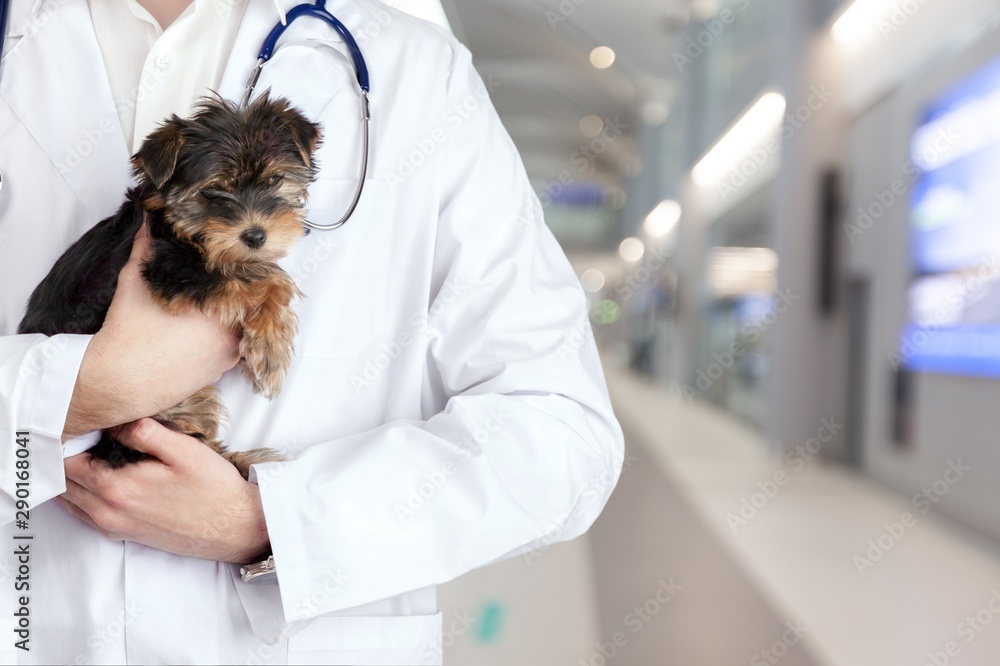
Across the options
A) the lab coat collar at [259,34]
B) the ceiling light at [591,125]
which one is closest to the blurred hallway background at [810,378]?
the lab coat collar at [259,34]

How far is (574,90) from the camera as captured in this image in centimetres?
1499

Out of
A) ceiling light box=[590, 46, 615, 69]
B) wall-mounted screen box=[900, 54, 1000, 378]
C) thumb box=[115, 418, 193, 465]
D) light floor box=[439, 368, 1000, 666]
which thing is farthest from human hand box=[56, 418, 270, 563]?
ceiling light box=[590, 46, 615, 69]

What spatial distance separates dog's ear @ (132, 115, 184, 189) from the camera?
107cm

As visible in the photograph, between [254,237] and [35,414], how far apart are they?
376mm

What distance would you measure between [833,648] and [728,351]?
9728mm

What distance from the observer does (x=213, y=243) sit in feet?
3.59

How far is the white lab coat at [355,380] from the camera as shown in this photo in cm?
104

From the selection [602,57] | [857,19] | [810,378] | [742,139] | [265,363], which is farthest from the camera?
[602,57]

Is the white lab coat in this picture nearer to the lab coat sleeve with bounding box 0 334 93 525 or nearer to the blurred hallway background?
the lab coat sleeve with bounding box 0 334 93 525

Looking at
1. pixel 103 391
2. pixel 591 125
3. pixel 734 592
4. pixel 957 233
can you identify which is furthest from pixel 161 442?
pixel 591 125

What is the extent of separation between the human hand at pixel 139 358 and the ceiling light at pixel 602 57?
11128 millimetres

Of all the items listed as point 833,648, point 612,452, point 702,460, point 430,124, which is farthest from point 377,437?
point 702,460

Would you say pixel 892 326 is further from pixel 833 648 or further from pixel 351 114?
pixel 351 114

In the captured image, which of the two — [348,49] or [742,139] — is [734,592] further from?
[742,139]
